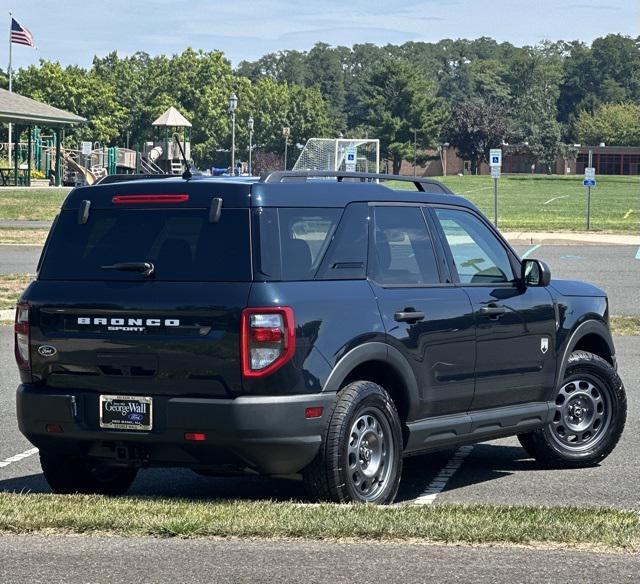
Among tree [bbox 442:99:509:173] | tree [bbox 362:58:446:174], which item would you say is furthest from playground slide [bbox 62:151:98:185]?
tree [bbox 442:99:509:173]

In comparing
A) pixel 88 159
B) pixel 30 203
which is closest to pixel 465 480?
pixel 30 203

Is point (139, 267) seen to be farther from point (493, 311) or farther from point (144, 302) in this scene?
point (493, 311)

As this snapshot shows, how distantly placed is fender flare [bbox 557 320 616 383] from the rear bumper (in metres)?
2.35

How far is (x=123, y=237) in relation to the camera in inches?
298

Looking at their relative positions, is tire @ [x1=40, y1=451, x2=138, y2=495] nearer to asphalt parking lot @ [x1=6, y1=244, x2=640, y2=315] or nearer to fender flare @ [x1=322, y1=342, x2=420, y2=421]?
fender flare @ [x1=322, y1=342, x2=420, y2=421]

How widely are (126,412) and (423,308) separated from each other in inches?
72.9

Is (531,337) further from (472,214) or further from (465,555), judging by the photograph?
(465,555)

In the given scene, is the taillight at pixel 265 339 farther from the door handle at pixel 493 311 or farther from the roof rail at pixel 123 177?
the door handle at pixel 493 311

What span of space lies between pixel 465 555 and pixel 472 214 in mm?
3307

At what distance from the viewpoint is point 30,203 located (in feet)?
165

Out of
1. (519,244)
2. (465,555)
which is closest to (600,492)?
(465,555)

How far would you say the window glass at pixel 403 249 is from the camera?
7859 millimetres

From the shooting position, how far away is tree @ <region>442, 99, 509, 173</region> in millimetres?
152375

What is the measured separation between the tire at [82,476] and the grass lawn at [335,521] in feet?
2.45
